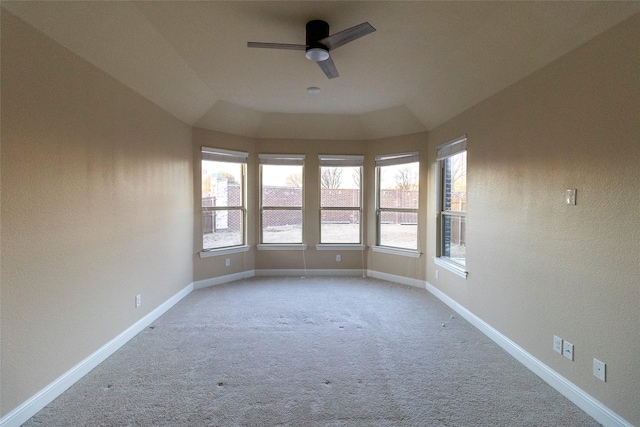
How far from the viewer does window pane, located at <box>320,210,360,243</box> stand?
17.6 ft

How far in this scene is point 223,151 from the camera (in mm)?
4719

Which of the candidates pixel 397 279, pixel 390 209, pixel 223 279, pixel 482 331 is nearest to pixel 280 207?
pixel 223 279

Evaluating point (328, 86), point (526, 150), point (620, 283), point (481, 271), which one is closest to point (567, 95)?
point (526, 150)

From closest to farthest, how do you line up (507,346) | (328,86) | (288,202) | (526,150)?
(526,150)
(507,346)
(328,86)
(288,202)

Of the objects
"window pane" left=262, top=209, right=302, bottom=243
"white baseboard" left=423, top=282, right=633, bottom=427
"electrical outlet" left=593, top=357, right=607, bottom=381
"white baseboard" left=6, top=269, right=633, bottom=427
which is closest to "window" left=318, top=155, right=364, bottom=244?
"window pane" left=262, top=209, right=302, bottom=243

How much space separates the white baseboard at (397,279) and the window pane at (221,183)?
8.28ft

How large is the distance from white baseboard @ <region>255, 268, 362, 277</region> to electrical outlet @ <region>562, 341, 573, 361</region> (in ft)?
11.0

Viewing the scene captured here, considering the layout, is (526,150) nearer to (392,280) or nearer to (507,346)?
(507,346)

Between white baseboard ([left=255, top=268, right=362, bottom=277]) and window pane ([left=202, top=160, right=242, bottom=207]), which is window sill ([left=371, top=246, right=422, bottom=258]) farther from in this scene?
window pane ([left=202, top=160, right=242, bottom=207])

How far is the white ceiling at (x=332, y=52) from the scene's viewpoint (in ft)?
6.75

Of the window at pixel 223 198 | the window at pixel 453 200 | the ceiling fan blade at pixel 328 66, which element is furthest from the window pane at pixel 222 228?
the window at pixel 453 200

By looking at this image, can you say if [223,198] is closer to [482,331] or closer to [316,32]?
[316,32]

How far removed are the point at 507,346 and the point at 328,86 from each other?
3239 millimetres

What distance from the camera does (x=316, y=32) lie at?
2.35 metres
